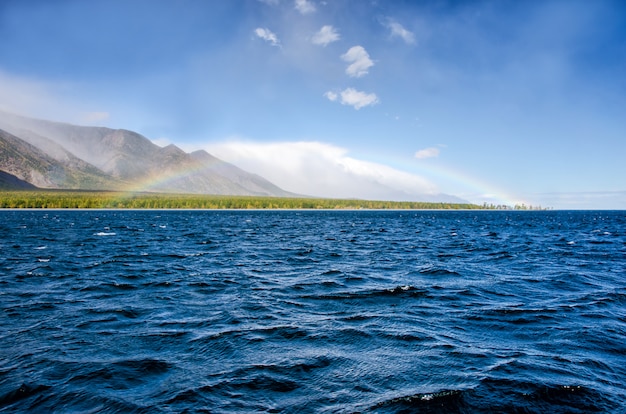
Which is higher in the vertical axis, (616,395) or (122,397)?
(616,395)

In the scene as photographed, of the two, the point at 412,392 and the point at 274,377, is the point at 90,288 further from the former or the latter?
the point at 412,392

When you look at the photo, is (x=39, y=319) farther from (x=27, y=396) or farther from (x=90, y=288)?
(x=27, y=396)

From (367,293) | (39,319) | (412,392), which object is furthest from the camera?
(367,293)

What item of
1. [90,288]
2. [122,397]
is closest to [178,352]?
[122,397]

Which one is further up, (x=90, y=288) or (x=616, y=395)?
(x=616, y=395)

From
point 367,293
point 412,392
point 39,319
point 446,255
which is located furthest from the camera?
point 446,255

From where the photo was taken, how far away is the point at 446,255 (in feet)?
113

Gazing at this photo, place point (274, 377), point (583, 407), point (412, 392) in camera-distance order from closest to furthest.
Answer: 1. point (583, 407)
2. point (412, 392)
3. point (274, 377)

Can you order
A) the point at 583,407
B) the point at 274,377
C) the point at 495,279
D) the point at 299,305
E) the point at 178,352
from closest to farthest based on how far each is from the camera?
the point at 583,407, the point at 274,377, the point at 178,352, the point at 299,305, the point at 495,279

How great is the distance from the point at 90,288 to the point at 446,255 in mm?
27586

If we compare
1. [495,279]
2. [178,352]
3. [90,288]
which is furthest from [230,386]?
[495,279]

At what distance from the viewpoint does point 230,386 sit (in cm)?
893

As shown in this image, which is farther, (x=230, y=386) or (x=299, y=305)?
(x=299, y=305)

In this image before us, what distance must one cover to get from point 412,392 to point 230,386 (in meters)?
4.15
